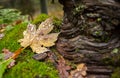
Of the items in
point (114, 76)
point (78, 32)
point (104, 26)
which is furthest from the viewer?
point (78, 32)

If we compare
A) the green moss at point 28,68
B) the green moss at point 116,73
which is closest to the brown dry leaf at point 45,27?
the green moss at point 28,68

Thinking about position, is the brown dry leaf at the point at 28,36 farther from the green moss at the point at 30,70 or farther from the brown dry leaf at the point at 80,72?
the brown dry leaf at the point at 80,72

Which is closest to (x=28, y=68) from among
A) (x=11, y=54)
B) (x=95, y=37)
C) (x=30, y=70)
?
(x=30, y=70)

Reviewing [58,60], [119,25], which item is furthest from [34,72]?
[119,25]

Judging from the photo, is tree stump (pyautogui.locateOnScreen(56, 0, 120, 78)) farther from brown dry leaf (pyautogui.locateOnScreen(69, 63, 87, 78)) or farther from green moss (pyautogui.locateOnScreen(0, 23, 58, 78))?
green moss (pyautogui.locateOnScreen(0, 23, 58, 78))

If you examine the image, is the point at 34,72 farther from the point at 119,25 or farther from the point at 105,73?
the point at 119,25

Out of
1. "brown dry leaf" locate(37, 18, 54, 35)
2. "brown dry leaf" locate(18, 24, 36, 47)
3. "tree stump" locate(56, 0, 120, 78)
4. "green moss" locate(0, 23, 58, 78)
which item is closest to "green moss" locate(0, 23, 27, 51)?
"green moss" locate(0, 23, 58, 78)

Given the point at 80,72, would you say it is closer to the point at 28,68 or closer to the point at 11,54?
the point at 28,68
